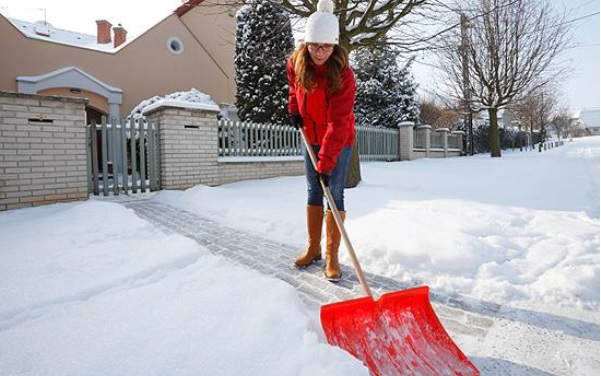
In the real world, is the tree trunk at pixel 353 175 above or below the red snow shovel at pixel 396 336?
above

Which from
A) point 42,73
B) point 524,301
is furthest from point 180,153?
point 42,73

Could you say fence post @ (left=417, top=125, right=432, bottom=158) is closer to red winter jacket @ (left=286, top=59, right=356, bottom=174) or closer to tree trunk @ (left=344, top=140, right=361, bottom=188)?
tree trunk @ (left=344, top=140, right=361, bottom=188)

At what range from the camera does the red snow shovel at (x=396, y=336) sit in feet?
4.36

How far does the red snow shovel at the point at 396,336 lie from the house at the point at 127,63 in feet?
28.8

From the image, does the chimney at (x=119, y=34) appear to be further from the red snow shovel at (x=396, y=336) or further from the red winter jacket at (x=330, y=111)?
the red snow shovel at (x=396, y=336)

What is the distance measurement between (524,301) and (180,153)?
568 cm

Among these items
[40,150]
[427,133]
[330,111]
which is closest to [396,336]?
[330,111]

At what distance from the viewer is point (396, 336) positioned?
1469mm

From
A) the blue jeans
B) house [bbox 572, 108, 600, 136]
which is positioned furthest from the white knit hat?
house [bbox 572, 108, 600, 136]

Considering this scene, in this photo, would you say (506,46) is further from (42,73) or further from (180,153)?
(42,73)

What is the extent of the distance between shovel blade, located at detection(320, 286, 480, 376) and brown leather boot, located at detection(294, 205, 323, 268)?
1.06 m

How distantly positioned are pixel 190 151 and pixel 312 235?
4468mm

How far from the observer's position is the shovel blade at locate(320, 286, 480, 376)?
4.36 ft

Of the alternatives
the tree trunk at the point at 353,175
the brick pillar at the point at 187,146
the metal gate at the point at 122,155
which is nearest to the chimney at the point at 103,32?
the brick pillar at the point at 187,146
